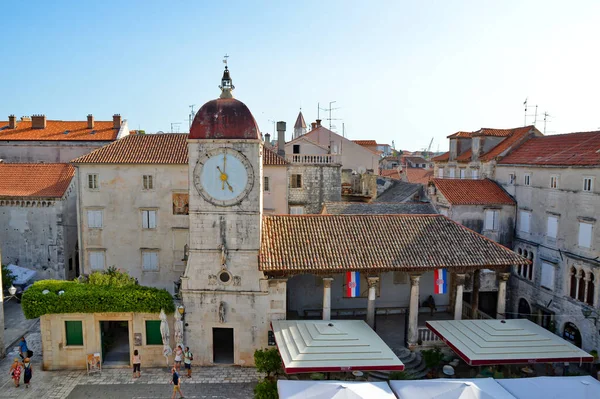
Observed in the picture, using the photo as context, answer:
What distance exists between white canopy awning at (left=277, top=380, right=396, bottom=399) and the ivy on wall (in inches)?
353

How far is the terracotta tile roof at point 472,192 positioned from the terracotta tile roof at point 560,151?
2.56 metres

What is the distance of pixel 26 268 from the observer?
3594 cm

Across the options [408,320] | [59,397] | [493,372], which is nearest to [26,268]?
[59,397]

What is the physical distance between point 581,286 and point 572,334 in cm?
303

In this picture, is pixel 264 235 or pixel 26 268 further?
pixel 26 268

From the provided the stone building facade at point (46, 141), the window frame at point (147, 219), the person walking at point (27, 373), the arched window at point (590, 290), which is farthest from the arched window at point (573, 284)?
the stone building facade at point (46, 141)

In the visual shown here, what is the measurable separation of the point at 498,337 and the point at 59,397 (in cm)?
1983

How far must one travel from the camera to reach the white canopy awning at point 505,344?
19453mm

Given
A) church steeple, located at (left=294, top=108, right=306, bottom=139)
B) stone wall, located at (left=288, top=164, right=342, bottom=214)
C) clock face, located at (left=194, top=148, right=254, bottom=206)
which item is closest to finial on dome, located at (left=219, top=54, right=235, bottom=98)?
clock face, located at (left=194, top=148, right=254, bottom=206)

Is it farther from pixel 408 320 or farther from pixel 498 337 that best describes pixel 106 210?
pixel 498 337

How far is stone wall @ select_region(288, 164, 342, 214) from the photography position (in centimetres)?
3853

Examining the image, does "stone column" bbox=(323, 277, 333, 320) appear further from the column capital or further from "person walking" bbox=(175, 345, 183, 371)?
"person walking" bbox=(175, 345, 183, 371)

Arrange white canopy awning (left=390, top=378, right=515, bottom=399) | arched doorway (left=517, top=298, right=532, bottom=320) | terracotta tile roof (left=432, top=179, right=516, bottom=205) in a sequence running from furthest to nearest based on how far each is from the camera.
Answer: terracotta tile roof (left=432, top=179, right=516, bottom=205) → arched doorway (left=517, top=298, right=532, bottom=320) → white canopy awning (left=390, top=378, right=515, bottom=399)

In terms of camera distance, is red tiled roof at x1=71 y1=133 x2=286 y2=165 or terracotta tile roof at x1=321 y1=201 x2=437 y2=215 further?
A: red tiled roof at x1=71 y1=133 x2=286 y2=165
